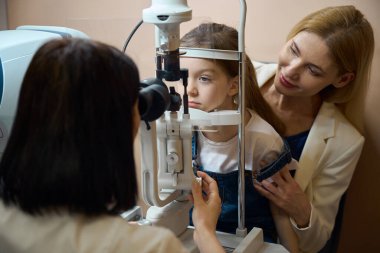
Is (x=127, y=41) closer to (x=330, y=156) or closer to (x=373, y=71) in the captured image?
(x=330, y=156)

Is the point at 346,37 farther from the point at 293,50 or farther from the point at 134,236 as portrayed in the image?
the point at 134,236

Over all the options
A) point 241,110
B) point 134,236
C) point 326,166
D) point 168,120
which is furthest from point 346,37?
point 134,236

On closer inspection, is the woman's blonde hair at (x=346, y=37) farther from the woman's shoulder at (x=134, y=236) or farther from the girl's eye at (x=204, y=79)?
the woman's shoulder at (x=134, y=236)

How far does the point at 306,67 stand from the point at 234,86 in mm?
430

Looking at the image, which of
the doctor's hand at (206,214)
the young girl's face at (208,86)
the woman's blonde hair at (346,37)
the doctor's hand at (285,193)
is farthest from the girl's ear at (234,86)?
the woman's blonde hair at (346,37)

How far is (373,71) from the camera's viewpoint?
179 centimetres

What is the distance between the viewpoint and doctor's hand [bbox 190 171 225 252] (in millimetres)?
1034

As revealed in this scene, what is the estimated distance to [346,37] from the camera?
144 cm

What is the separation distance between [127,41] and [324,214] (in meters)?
0.82

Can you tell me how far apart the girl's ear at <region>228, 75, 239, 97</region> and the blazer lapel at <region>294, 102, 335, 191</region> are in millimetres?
468

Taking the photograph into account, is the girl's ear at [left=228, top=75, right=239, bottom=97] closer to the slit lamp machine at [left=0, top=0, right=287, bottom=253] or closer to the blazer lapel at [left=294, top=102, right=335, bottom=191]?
the slit lamp machine at [left=0, top=0, right=287, bottom=253]

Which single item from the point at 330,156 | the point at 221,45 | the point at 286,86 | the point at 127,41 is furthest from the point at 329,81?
the point at 127,41

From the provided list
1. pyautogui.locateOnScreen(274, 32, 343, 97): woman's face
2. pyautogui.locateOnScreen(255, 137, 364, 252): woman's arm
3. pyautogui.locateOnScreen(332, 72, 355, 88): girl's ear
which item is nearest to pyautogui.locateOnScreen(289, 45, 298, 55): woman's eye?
pyautogui.locateOnScreen(274, 32, 343, 97): woman's face

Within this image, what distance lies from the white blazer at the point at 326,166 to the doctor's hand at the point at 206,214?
1.44 feet
